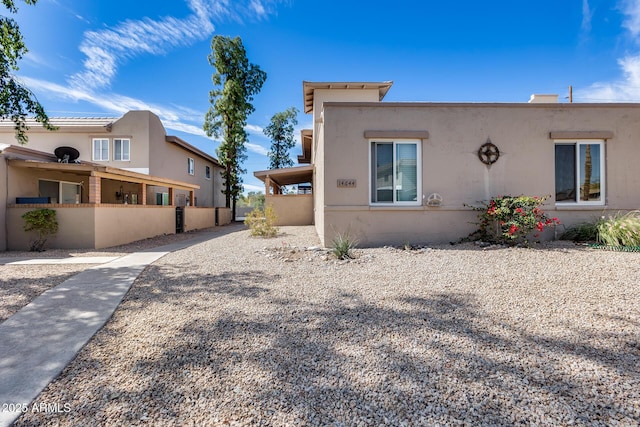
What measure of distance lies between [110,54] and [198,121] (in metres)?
9.97

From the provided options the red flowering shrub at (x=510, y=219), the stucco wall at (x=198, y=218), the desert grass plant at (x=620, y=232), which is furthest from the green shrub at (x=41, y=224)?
the desert grass plant at (x=620, y=232)

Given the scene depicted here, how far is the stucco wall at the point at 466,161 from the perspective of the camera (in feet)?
25.4

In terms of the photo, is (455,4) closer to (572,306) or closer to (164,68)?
(572,306)

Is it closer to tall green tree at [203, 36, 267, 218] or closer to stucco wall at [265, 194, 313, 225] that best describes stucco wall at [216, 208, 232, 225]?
tall green tree at [203, 36, 267, 218]

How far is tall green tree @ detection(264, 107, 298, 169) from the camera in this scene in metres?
30.5

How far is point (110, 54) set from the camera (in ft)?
41.2

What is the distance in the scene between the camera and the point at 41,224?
28.9 feet

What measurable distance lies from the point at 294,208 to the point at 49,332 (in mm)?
13475

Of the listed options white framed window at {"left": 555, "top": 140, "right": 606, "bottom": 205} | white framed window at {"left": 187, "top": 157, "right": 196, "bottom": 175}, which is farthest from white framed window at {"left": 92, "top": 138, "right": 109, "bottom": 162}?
white framed window at {"left": 555, "top": 140, "right": 606, "bottom": 205}

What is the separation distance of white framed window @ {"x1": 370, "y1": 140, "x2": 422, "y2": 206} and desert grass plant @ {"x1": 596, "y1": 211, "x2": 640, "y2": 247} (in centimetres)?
440

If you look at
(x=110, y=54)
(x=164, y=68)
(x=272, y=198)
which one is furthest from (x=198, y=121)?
(x=272, y=198)

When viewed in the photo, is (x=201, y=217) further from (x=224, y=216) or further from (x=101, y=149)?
(x=101, y=149)

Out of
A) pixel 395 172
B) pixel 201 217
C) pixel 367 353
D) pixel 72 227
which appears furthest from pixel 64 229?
pixel 367 353

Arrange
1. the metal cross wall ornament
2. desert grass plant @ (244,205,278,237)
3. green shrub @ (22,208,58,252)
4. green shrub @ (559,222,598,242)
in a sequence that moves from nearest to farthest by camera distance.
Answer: green shrub @ (559,222,598,242)
the metal cross wall ornament
green shrub @ (22,208,58,252)
desert grass plant @ (244,205,278,237)
